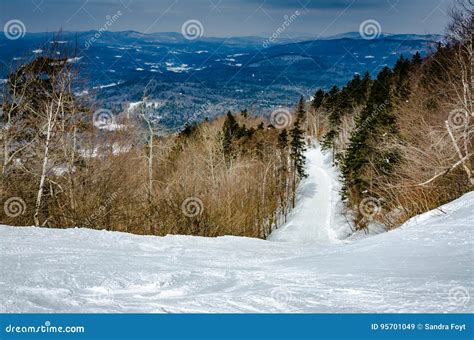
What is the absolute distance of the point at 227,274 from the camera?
449 cm

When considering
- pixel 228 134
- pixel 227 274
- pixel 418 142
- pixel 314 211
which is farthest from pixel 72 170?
pixel 228 134

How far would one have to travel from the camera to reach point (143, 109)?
22000 mm

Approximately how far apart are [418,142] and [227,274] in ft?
70.9

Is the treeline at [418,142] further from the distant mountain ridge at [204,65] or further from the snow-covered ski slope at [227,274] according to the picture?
the snow-covered ski slope at [227,274]

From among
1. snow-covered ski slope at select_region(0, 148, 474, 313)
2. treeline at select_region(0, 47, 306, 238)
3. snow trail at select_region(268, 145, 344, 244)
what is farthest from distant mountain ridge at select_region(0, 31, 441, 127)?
snow trail at select_region(268, 145, 344, 244)

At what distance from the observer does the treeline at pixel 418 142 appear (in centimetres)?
1390

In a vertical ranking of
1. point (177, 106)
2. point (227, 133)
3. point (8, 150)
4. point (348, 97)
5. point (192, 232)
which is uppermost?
point (348, 97)

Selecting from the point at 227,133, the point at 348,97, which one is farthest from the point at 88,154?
the point at 348,97

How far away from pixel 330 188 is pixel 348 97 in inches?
950

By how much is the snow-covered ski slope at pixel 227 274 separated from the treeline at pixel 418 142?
646 cm

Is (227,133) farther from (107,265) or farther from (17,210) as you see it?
(107,265)

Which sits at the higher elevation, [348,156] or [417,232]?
[348,156]

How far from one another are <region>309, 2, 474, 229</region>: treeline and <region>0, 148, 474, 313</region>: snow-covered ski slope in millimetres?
6458

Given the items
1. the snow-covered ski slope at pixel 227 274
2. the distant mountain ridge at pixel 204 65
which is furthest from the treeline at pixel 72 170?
the snow-covered ski slope at pixel 227 274
